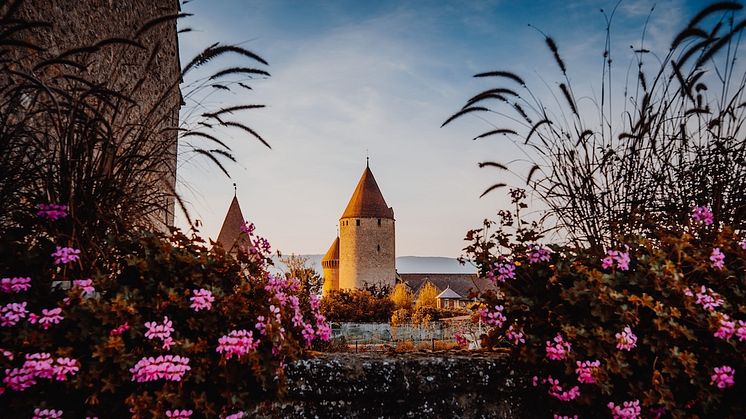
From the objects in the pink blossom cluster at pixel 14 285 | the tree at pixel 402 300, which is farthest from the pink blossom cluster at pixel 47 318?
the tree at pixel 402 300

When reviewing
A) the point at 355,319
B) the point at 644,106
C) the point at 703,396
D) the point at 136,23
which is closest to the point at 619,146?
the point at 644,106

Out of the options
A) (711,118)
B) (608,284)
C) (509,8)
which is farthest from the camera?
(509,8)

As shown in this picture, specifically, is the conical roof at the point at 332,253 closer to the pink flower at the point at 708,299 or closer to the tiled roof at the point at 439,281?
the tiled roof at the point at 439,281

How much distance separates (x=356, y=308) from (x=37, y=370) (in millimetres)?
26827

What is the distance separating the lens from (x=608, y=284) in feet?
6.58

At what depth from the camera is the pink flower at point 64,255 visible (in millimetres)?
1786

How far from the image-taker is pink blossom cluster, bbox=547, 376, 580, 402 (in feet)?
6.32

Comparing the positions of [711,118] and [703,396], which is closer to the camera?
[703,396]

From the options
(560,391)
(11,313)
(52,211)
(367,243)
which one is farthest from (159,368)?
(367,243)

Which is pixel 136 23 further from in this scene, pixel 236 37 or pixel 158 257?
Answer: pixel 158 257

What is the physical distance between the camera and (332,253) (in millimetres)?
55000

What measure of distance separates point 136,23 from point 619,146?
20.3 ft

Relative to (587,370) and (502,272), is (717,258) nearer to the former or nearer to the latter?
(587,370)

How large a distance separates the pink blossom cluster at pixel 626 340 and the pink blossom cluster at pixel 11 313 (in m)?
1.92
